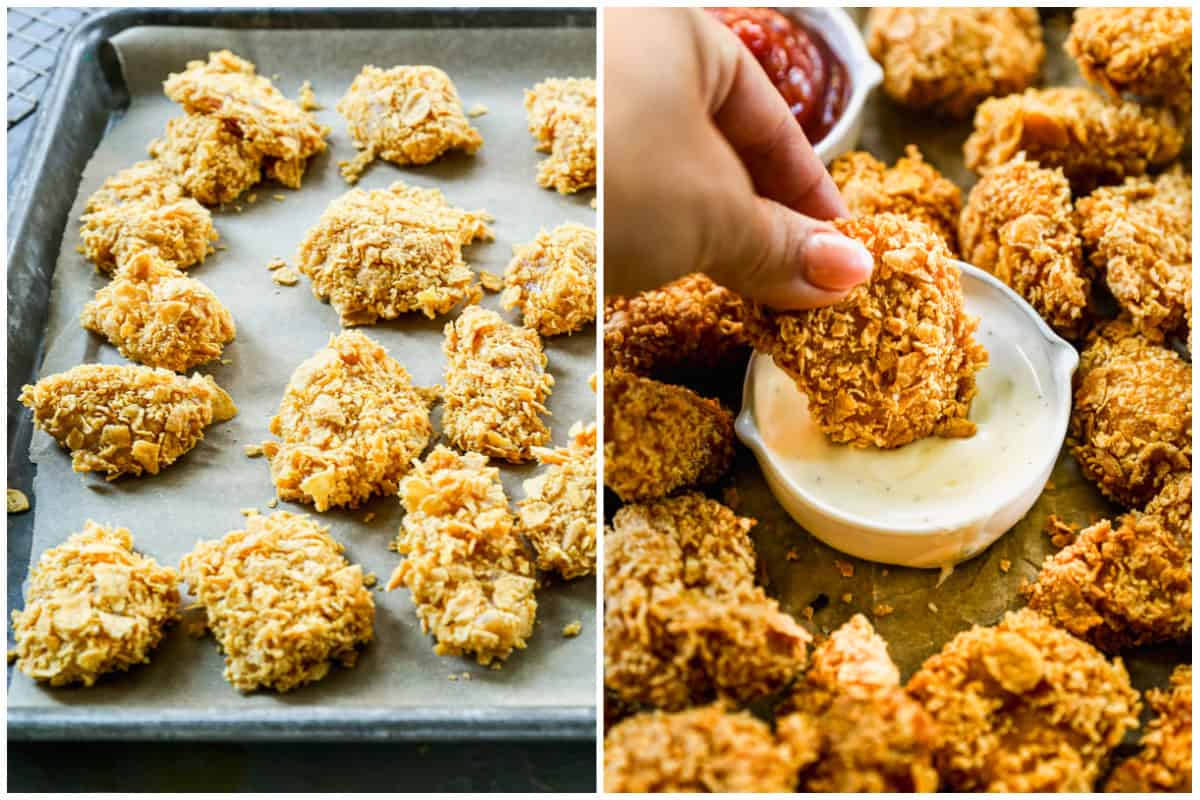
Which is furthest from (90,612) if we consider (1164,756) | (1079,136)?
(1079,136)

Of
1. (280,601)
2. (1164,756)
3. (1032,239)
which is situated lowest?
(1164,756)

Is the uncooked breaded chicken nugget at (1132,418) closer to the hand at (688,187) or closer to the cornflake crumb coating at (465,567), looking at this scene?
the hand at (688,187)

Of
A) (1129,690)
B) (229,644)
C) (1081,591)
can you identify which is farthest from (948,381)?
(229,644)

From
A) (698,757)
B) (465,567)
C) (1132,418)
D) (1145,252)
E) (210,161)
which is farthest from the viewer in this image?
(210,161)

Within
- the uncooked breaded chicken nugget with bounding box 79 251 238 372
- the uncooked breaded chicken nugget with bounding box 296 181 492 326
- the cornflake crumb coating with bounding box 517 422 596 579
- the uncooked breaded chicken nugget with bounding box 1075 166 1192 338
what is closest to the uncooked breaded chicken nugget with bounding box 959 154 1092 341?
Result: the uncooked breaded chicken nugget with bounding box 1075 166 1192 338

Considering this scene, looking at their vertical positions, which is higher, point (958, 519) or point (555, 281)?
point (555, 281)

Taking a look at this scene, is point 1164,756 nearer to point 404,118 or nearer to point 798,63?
point 798,63
